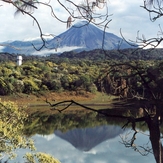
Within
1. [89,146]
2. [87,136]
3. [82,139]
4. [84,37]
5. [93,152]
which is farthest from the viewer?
[84,37]

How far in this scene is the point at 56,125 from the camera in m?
15.4

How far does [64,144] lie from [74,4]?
1198 centimetres

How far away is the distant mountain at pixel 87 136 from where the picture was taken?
12.9 metres

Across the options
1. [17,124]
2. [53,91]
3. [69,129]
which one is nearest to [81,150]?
[69,129]

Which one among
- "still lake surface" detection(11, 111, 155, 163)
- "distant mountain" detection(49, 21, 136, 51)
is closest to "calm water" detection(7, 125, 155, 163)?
"still lake surface" detection(11, 111, 155, 163)

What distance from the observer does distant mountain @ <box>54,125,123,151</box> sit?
1285 centimetres

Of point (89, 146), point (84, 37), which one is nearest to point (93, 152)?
point (89, 146)

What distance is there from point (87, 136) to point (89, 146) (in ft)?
4.61

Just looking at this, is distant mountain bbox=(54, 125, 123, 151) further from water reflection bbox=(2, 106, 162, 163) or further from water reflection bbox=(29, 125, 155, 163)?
water reflection bbox=(29, 125, 155, 163)

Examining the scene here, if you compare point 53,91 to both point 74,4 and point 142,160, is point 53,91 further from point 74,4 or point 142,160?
point 74,4

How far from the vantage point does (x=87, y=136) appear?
1372 cm

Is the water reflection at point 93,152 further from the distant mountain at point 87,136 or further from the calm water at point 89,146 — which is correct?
the distant mountain at point 87,136

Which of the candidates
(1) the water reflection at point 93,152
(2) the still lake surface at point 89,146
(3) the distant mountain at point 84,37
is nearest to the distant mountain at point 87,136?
(2) the still lake surface at point 89,146

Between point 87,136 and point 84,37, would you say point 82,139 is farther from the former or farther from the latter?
point 84,37
